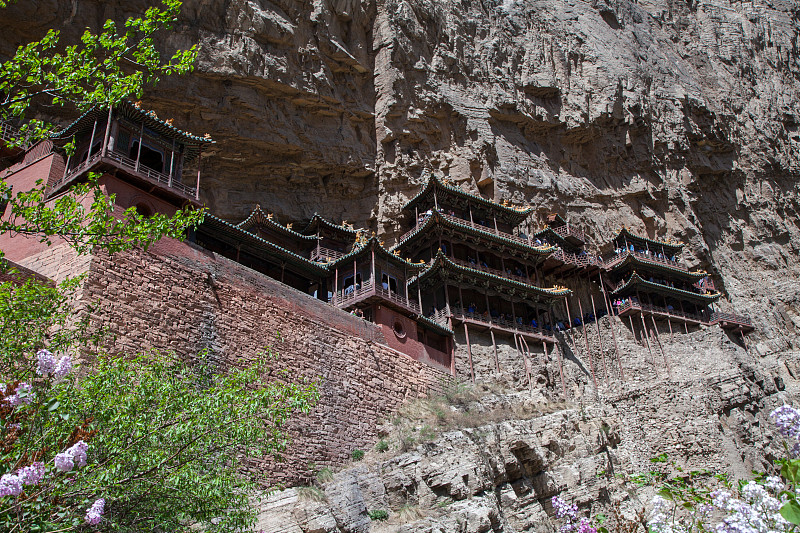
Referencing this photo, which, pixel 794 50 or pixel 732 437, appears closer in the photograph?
pixel 732 437

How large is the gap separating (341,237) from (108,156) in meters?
16.1

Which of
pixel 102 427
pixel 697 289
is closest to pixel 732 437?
pixel 697 289

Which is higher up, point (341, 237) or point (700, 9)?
point (700, 9)

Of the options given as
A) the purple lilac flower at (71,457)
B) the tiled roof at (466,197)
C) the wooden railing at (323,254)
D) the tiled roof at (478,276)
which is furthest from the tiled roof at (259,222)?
the purple lilac flower at (71,457)

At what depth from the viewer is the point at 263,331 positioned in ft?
64.3

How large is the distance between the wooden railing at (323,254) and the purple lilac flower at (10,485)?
25348mm

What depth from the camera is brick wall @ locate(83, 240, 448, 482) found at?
54.0ft

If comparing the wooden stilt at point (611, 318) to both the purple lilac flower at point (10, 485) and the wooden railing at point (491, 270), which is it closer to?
the wooden railing at point (491, 270)

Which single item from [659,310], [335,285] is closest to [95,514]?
[335,285]

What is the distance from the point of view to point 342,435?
1978cm

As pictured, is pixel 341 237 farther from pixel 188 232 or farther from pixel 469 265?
pixel 188 232

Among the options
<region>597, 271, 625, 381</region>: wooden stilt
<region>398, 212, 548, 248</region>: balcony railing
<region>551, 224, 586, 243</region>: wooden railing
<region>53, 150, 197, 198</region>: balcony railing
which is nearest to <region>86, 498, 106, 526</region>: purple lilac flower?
<region>53, 150, 197, 198</region>: balcony railing

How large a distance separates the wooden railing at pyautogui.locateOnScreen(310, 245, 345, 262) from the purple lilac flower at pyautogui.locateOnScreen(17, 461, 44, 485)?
2477 centimetres

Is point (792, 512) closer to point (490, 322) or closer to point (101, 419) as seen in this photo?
point (101, 419)
